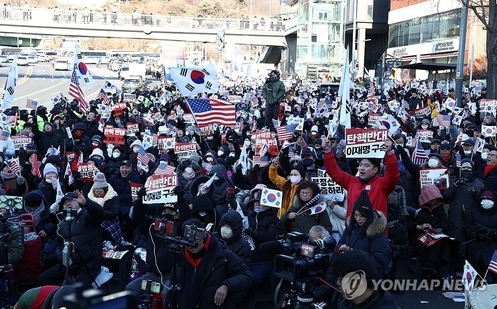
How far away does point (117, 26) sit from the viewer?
5984 centimetres

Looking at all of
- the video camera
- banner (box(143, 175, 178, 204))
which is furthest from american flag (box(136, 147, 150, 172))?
the video camera

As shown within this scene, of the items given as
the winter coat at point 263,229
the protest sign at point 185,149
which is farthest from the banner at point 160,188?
the protest sign at point 185,149

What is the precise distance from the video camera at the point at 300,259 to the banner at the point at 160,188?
184 cm

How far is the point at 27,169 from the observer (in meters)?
11.7

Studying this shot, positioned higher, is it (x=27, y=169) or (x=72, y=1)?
(x=72, y=1)

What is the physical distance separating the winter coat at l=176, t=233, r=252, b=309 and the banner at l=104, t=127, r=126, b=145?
9.52 m

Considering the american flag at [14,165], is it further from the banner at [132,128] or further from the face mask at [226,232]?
the banner at [132,128]

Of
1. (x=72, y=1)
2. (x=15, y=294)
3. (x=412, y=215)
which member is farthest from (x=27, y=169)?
(x=72, y=1)

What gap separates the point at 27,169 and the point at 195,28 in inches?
2015

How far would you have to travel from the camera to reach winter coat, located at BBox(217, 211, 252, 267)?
6.53 m

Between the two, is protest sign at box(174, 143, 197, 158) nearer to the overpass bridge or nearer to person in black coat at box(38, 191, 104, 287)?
person in black coat at box(38, 191, 104, 287)

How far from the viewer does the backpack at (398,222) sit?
829cm

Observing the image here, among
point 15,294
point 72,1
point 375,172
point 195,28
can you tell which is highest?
point 72,1

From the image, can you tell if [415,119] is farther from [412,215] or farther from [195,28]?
[195,28]
